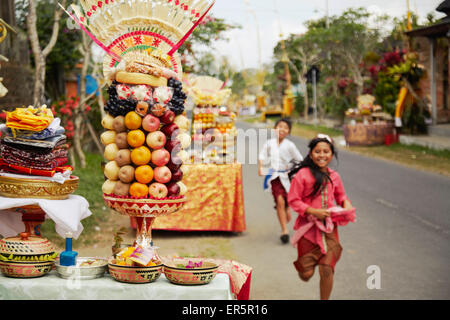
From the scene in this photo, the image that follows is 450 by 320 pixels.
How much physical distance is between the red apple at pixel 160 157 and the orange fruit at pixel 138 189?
0.49 ft

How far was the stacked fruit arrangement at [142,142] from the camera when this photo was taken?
3.17 m

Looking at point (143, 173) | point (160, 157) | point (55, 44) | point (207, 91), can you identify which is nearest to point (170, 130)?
point (160, 157)

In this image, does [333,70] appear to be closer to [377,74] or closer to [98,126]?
[377,74]

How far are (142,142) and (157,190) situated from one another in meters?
0.29

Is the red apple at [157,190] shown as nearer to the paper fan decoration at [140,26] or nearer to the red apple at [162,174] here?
the red apple at [162,174]

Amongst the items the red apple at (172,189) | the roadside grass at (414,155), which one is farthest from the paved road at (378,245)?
the red apple at (172,189)

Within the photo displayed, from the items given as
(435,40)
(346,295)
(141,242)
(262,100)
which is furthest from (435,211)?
(262,100)

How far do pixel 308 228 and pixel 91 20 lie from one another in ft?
8.31

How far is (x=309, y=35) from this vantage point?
36.3 m

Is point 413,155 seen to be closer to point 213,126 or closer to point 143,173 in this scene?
point 213,126

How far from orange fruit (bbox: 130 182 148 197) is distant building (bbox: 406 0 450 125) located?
18.1 m

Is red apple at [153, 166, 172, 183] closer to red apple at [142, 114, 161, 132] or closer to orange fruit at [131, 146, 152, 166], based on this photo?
orange fruit at [131, 146, 152, 166]

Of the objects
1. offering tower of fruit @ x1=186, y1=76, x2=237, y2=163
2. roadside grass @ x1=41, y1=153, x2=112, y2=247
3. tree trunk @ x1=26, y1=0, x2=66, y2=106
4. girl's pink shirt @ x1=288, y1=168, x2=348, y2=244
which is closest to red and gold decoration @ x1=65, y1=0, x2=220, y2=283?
girl's pink shirt @ x1=288, y1=168, x2=348, y2=244

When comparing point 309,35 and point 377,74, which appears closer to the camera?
point 377,74
